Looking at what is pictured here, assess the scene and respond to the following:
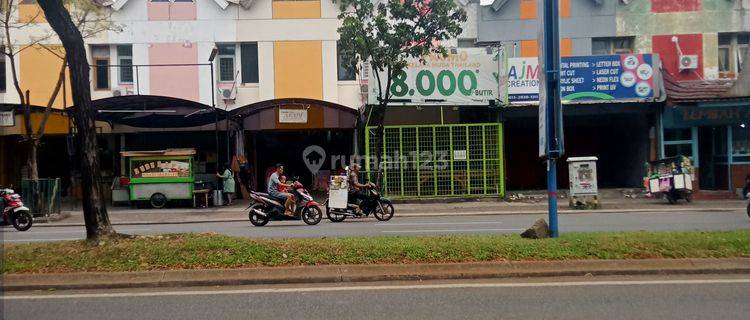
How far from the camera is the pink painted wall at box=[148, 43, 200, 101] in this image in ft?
82.1

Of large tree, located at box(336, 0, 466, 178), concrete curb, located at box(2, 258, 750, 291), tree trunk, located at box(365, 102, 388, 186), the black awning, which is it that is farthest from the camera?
the black awning

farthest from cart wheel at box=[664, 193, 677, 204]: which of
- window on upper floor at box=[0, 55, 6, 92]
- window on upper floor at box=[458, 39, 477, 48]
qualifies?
window on upper floor at box=[0, 55, 6, 92]

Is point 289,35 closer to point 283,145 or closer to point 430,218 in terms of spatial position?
point 283,145

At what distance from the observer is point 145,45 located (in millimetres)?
25016

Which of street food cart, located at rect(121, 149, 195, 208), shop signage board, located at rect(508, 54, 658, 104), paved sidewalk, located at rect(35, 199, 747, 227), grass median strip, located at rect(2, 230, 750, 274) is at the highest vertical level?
shop signage board, located at rect(508, 54, 658, 104)

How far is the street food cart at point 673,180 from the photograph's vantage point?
20078 millimetres

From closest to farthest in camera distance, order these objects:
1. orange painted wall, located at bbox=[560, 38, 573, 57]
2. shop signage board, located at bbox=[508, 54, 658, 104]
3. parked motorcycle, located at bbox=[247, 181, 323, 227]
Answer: parked motorcycle, located at bbox=[247, 181, 323, 227]
shop signage board, located at bbox=[508, 54, 658, 104]
orange painted wall, located at bbox=[560, 38, 573, 57]

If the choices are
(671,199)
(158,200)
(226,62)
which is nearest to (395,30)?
(226,62)

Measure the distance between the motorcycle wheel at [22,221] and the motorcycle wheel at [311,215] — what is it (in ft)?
22.8

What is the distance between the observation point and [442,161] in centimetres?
2236

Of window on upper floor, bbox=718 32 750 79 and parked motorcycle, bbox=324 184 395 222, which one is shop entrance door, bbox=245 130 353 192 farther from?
window on upper floor, bbox=718 32 750 79

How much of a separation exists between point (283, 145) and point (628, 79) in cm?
1357

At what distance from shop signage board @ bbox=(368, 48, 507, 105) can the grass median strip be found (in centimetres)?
1355

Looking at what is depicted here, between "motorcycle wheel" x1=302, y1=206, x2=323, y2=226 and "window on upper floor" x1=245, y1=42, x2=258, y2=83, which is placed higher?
"window on upper floor" x1=245, y1=42, x2=258, y2=83
